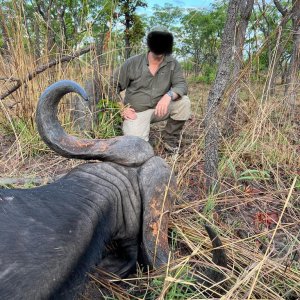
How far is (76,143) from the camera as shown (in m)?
1.41

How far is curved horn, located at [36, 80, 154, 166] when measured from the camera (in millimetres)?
1370

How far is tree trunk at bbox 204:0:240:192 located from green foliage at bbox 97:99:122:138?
56.9 inches

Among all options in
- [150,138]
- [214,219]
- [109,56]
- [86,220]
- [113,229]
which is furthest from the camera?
[150,138]

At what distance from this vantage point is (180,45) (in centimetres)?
1130

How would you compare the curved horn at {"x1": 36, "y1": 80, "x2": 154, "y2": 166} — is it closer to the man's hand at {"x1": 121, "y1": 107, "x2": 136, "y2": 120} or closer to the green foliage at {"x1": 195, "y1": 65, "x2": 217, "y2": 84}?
the man's hand at {"x1": 121, "y1": 107, "x2": 136, "y2": 120}

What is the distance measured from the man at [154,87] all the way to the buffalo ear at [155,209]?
209 cm

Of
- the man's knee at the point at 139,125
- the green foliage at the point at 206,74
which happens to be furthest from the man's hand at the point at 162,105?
the green foliage at the point at 206,74

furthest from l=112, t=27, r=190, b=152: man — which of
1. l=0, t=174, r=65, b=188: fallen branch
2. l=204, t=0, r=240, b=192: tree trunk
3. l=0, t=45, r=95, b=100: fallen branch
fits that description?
l=204, t=0, r=240, b=192: tree trunk

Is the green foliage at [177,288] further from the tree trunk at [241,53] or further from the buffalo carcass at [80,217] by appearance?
the tree trunk at [241,53]

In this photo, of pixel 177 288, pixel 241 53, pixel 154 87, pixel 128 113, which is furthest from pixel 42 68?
pixel 177 288

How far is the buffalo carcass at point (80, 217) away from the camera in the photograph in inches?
36.5

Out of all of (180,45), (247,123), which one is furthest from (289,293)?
(180,45)

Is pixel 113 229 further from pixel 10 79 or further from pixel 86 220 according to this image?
pixel 10 79

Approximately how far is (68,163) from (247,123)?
1.52 metres
